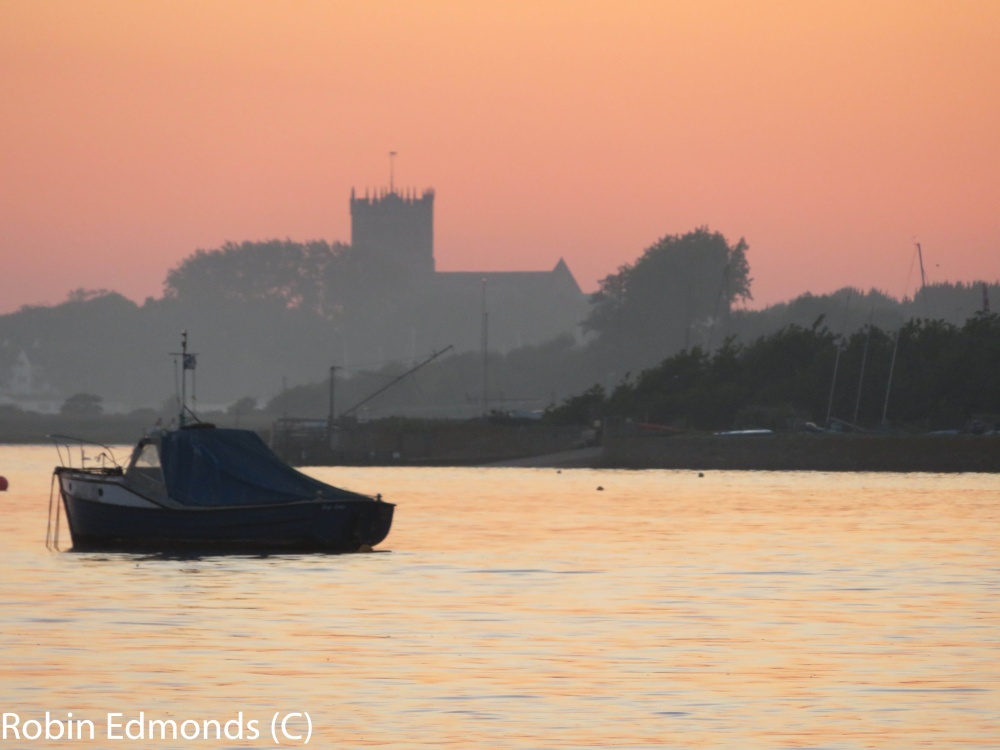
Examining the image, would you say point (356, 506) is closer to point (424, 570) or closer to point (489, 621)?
point (424, 570)

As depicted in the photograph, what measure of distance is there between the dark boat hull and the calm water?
36.7 inches

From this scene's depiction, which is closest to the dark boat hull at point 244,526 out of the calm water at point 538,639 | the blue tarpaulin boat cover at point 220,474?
the blue tarpaulin boat cover at point 220,474

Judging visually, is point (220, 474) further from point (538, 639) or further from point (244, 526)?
point (538, 639)

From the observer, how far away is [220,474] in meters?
57.7

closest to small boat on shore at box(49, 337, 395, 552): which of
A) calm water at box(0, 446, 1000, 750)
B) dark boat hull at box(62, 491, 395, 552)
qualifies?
dark boat hull at box(62, 491, 395, 552)

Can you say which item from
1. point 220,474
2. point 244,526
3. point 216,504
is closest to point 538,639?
point 244,526

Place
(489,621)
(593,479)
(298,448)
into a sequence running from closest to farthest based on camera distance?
(489,621), (593,479), (298,448)

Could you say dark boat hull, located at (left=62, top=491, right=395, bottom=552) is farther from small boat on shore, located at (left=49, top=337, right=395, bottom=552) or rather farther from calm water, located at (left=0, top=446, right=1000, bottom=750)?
calm water, located at (left=0, top=446, right=1000, bottom=750)

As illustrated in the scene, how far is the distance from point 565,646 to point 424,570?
1790 cm

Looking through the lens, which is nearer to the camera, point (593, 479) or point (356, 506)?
point (356, 506)

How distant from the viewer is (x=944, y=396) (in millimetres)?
155000

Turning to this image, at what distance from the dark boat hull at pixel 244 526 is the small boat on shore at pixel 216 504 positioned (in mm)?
29

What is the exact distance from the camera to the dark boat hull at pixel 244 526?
56.6 meters

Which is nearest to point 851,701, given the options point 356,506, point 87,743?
point 87,743
